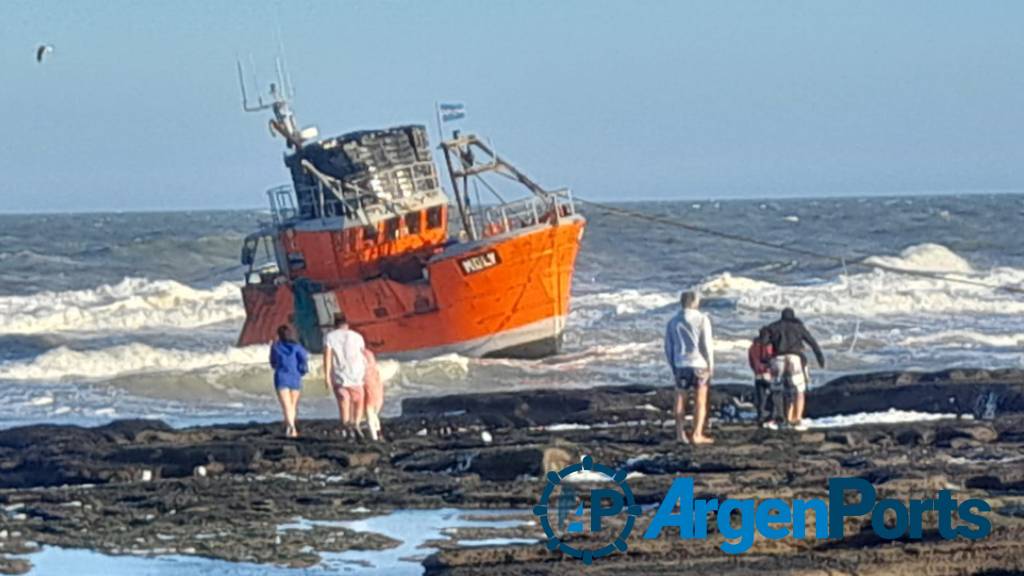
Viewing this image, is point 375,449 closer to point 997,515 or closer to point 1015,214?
point 997,515

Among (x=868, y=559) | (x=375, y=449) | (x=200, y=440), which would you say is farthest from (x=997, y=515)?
(x=200, y=440)

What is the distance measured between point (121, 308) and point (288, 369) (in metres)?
36.7

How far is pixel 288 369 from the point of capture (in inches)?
752

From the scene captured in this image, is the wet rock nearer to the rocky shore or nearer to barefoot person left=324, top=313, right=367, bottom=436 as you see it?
the rocky shore

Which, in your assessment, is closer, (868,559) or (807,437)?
(868,559)

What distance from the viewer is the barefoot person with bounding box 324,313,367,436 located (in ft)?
60.5

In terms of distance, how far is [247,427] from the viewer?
20.2 m

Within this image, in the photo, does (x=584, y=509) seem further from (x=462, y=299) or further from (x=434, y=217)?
(x=434, y=217)

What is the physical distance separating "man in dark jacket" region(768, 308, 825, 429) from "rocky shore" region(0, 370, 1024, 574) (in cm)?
66

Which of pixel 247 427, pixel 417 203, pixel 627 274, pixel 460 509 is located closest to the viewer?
pixel 460 509

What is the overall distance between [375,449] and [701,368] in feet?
9.52

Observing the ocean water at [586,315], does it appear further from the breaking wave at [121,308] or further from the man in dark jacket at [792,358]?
the man in dark jacket at [792,358]

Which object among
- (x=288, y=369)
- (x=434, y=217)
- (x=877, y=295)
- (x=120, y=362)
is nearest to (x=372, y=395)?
(x=288, y=369)

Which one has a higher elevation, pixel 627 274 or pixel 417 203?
pixel 417 203
